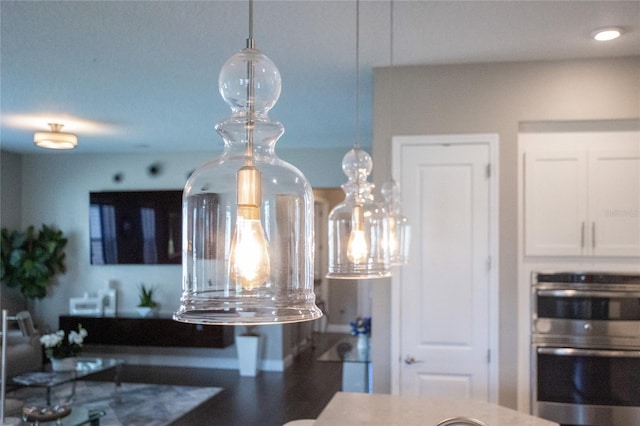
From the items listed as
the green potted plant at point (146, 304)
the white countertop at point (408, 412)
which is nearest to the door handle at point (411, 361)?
the white countertop at point (408, 412)

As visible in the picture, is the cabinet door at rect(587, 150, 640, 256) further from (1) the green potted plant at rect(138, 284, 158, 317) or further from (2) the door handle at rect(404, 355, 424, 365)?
(1) the green potted plant at rect(138, 284, 158, 317)

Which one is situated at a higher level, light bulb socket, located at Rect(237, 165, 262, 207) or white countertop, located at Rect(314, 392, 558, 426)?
light bulb socket, located at Rect(237, 165, 262, 207)

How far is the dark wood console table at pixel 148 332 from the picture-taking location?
273 inches

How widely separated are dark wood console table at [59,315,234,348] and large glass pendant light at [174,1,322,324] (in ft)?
19.6

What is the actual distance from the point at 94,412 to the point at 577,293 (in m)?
3.76

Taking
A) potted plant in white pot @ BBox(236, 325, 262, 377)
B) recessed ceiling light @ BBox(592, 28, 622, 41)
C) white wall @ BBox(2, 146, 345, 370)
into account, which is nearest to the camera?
recessed ceiling light @ BBox(592, 28, 622, 41)

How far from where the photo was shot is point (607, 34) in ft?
9.89

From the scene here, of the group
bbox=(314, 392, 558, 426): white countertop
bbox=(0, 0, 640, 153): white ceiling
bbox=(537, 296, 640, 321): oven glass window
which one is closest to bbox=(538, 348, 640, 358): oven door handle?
bbox=(537, 296, 640, 321): oven glass window

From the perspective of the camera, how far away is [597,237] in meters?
3.45

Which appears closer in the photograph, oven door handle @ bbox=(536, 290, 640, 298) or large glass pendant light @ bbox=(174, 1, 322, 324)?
large glass pendant light @ bbox=(174, 1, 322, 324)

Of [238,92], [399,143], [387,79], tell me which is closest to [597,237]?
[399,143]

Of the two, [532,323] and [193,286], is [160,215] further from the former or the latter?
[193,286]

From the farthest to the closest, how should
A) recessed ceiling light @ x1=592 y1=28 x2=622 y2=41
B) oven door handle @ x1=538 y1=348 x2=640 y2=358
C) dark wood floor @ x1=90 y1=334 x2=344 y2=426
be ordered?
dark wood floor @ x1=90 y1=334 x2=344 y2=426, oven door handle @ x1=538 y1=348 x2=640 y2=358, recessed ceiling light @ x1=592 y1=28 x2=622 y2=41

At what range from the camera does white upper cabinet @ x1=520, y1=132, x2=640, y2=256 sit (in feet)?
11.3
